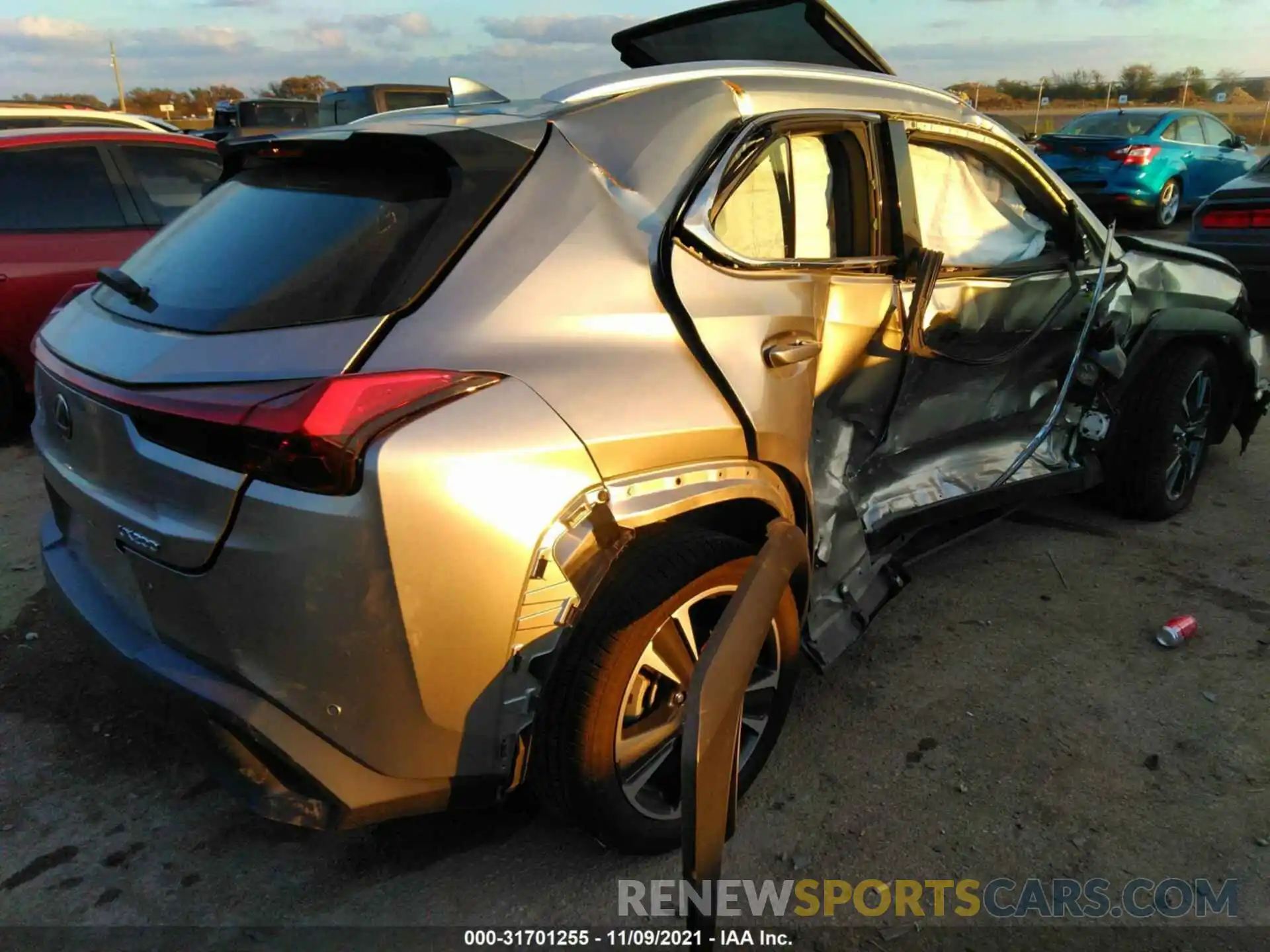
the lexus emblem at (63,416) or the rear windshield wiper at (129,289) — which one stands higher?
the rear windshield wiper at (129,289)

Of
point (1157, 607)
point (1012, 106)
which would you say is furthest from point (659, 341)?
point (1012, 106)

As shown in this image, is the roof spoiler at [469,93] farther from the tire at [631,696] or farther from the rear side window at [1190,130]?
the rear side window at [1190,130]

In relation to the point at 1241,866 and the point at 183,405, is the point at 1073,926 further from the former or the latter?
the point at 183,405

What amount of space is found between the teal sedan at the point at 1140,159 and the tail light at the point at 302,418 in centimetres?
1214

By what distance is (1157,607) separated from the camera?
3.48m

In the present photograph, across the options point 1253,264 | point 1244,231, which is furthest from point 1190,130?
point 1253,264

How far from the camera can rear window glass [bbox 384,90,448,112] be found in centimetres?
1499

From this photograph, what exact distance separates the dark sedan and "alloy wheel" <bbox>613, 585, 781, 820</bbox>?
6494mm

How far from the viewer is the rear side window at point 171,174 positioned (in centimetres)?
576

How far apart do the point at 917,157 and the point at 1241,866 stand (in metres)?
2.22

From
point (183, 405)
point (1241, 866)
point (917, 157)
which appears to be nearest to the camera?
point (183, 405)

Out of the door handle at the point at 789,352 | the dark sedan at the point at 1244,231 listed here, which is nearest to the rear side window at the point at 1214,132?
the dark sedan at the point at 1244,231

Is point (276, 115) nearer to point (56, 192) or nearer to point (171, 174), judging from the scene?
point (171, 174)

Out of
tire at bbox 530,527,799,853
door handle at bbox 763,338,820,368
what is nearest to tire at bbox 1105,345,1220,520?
door handle at bbox 763,338,820,368
